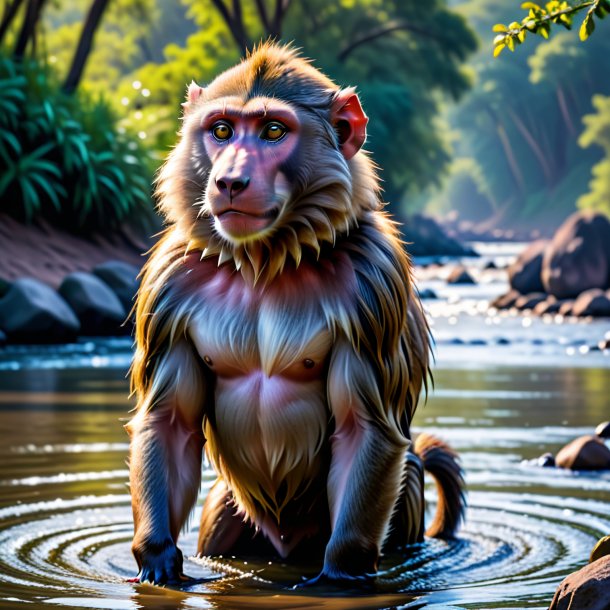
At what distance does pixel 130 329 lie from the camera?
15.9m

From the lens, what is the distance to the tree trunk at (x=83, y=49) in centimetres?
2166

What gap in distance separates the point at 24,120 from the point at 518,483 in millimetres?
14142

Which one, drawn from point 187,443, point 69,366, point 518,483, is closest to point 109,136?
point 69,366

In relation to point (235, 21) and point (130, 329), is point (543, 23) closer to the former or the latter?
point (130, 329)

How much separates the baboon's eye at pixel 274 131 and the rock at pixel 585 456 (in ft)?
10.3

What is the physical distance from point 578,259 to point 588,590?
19.7m

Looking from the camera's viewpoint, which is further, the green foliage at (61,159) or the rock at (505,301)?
the rock at (505,301)

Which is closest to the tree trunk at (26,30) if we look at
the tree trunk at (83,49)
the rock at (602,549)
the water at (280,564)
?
the tree trunk at (83,49)

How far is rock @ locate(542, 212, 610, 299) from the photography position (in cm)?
2239

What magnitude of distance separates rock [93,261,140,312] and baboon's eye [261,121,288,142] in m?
12.3

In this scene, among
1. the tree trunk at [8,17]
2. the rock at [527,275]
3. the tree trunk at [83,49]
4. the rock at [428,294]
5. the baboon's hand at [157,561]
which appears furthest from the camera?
the rock at [428,294]

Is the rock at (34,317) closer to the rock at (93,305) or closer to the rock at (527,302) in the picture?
the rock at (93,305)

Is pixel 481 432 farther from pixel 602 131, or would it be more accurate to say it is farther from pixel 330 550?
pixel 602 131

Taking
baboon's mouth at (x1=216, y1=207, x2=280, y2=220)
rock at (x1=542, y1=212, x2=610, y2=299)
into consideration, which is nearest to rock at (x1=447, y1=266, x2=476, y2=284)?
rock at (x1=542, y1=212, x2=610, y2=299)
